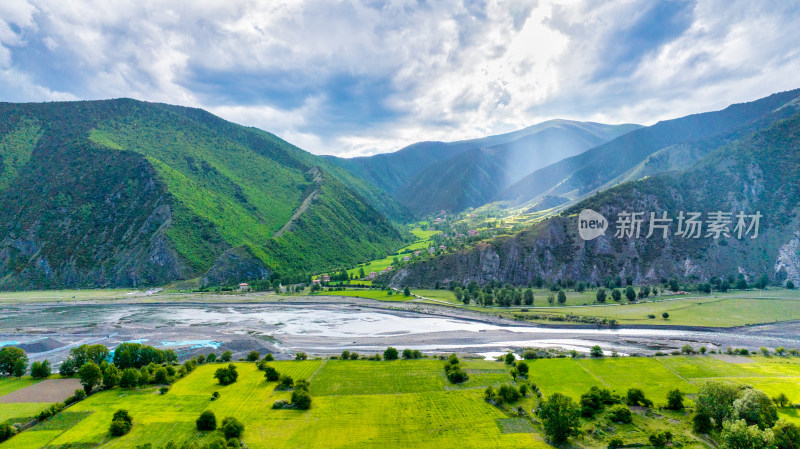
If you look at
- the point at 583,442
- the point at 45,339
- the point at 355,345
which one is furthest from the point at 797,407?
the point at 45,339

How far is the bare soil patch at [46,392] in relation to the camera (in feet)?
175

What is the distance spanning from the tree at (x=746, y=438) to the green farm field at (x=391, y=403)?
15.4ft

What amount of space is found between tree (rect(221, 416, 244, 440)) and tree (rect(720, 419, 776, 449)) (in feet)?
154

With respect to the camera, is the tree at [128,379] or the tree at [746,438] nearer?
the tree at [746,438]

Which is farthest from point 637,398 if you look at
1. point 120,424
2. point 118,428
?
point 118,428

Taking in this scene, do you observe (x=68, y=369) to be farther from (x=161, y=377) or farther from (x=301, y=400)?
(x=301, y=400)

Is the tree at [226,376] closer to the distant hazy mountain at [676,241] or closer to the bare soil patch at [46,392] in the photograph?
the bare soil patch at [46,392]

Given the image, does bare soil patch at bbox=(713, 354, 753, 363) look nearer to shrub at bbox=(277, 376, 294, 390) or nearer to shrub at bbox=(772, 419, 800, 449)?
shrub at bbox=(772, 419, 800, 449)

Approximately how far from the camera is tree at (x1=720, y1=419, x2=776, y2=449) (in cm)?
3441

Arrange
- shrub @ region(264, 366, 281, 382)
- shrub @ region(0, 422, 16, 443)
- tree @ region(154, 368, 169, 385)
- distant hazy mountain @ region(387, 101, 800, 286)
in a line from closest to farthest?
shrub @ region(0, 422, 16, 443), tree @ region(154, 368, 169, 385), shrub @ region(264, 366, 281, 382), distant hazy mountain @ region(387, 101, 800, 286)

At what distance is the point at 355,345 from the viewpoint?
83688mm

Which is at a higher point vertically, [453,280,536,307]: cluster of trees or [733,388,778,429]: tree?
[453,280,536,307]: cluster of trees

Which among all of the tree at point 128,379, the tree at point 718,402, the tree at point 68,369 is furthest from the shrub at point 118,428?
the tree at point 718,402

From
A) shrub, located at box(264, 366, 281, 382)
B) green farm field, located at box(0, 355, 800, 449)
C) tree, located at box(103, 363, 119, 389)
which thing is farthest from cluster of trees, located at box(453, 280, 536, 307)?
tree, located at box(103, 363, 119, 389)
